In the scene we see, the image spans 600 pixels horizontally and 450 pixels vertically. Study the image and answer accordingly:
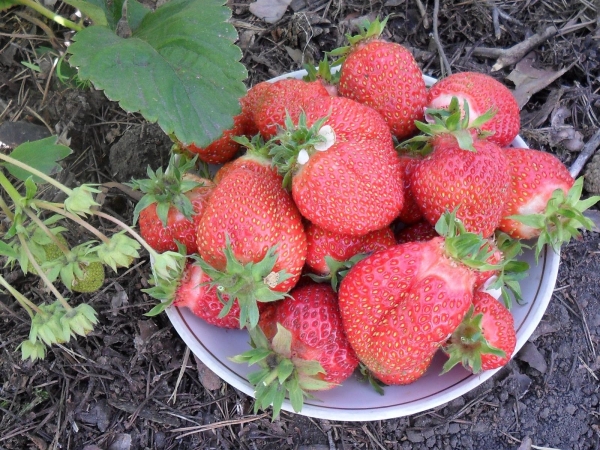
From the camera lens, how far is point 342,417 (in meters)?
1.34

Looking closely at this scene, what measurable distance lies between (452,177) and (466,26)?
1.08 meters

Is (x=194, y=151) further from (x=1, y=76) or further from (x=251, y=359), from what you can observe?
(x=1, y=76)

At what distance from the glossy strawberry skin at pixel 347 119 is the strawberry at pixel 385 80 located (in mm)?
97

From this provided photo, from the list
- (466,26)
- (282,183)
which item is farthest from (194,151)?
(466,26)

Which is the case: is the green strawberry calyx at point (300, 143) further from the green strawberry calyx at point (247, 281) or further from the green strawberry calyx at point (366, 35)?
the green strawberry calyx at point (366, 35)

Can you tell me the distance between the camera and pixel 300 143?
4.04 ft

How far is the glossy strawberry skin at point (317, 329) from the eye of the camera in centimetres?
130

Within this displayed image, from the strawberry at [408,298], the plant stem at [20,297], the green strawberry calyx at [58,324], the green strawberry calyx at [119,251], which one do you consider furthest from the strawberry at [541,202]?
the plant stem at [20,297]

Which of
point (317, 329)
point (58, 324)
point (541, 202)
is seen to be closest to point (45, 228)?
point (58, 324)

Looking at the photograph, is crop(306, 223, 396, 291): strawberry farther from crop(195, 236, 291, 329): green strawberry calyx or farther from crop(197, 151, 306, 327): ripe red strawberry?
crop(195, 236, 291, 329): green strawberry calyx

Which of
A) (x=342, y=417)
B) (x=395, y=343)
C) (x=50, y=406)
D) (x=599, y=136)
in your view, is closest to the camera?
(x=395, y=343)

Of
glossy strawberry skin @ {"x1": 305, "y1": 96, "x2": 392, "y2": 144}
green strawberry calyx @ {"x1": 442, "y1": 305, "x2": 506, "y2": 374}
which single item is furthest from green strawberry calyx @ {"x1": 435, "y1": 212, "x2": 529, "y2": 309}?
glossy strawberry skin @ {"x1": 305, "y1": 96, "x2": 392, "y2": 144}

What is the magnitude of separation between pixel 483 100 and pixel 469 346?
0.59 meters

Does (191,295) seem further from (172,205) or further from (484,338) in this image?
(484,338)
